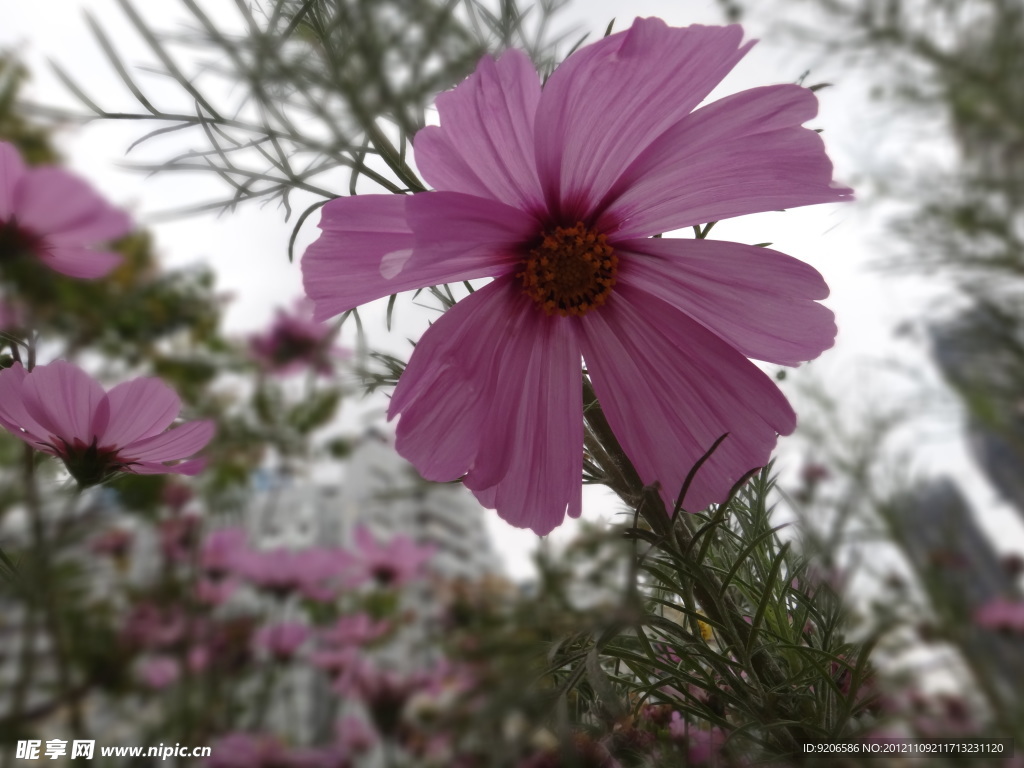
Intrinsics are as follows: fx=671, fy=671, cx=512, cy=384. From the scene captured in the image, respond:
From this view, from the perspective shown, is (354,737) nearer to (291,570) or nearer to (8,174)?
(291,570)

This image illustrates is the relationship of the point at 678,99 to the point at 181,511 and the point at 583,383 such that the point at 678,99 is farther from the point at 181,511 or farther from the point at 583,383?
the point at 181,511

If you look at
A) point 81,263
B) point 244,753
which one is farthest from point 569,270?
point 244,753

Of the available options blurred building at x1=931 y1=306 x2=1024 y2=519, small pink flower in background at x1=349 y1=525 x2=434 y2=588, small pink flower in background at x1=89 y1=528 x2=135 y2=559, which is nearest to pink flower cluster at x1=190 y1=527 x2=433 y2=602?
small pink flower in background at x1=349 y1=525 x2=434 y2=588

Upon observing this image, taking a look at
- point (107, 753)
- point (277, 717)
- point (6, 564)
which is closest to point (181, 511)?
→ point (107, 753)

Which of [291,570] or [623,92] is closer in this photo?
[623,92]

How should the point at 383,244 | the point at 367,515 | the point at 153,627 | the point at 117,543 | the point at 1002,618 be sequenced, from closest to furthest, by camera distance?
the point at 383,244 → the point at 153,627 → the point at 117,543 → the point at 1002,618 → the point at 367,515

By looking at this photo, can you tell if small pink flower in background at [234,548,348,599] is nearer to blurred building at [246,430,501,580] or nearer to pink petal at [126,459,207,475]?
pink petal at [126,459,207,475]

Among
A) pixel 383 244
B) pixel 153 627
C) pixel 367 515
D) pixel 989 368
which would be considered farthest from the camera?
pixel 367 515
